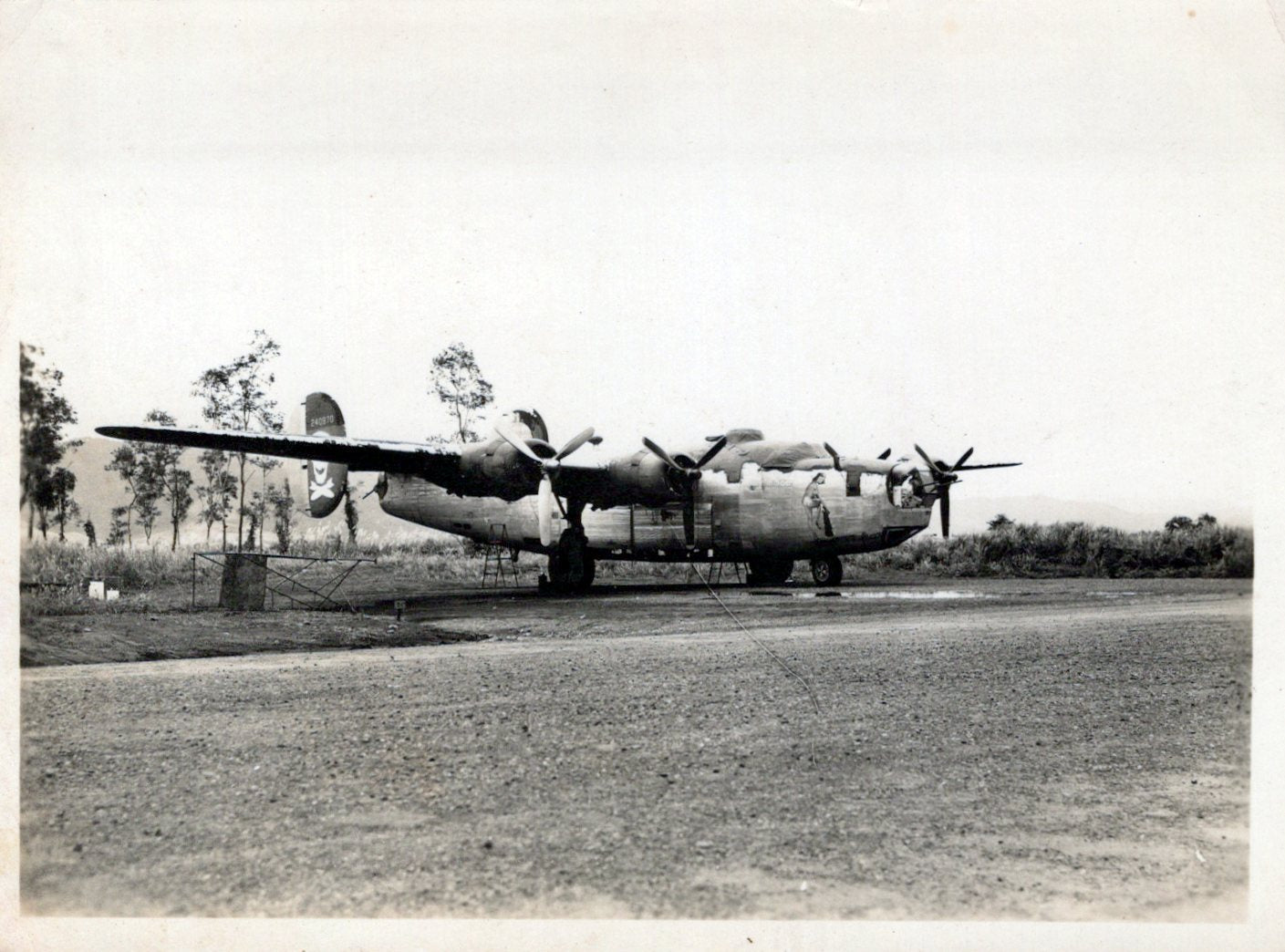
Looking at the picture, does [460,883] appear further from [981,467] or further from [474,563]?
[474,563]

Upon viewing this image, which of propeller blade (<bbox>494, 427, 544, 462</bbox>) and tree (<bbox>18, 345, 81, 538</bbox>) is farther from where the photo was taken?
propeller blade (<bbox>494, 427, 544, 462</bbox>)

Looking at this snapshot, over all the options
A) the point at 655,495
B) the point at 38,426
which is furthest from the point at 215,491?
the point at 38,426

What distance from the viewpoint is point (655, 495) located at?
15539 millimetres

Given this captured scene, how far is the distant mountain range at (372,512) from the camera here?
314 inches

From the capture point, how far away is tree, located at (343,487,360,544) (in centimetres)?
1777

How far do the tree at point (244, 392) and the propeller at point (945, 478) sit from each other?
616cm

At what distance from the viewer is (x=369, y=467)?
50.1 ft

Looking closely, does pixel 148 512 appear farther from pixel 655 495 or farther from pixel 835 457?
pixel 835 457

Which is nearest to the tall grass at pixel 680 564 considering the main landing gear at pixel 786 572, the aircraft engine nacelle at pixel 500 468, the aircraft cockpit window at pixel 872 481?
the main landing gear at pixel 786 572

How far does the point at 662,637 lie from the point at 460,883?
5.85 metres

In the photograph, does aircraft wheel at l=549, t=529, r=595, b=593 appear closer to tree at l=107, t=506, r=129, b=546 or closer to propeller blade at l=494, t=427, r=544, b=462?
propeller blade at l=494, t=427, r=544, b=462

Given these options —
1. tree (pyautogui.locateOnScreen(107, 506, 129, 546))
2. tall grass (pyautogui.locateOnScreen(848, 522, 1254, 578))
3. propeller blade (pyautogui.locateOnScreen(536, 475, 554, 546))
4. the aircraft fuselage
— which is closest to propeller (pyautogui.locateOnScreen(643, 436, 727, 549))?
the aircraft fuselage

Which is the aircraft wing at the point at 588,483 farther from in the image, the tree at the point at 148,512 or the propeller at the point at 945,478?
the tree at the point at 148,512

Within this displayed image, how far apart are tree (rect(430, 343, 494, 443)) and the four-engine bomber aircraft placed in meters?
2.13
